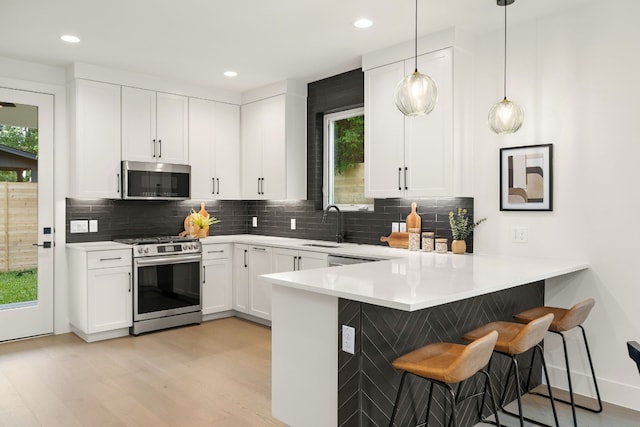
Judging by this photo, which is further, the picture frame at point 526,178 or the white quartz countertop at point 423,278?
the picture frame at point 526,178

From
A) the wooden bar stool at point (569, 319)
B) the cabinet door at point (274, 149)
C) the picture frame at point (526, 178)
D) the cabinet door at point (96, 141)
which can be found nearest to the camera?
the wooden bar stool at point (569, 319)

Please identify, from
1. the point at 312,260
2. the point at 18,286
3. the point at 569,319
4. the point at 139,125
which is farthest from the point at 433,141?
the point at 18,286

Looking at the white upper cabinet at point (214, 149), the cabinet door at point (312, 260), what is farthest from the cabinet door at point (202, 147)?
the cabinet door at point (312, 260)

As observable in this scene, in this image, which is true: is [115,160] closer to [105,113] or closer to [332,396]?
[105,113]

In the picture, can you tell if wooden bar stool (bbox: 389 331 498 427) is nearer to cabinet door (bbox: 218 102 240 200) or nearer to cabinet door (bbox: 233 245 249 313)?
cabinet door (bbox: 233 245 249 313)

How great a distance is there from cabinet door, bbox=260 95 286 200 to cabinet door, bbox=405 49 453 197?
1715mm

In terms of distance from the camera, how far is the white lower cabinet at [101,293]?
4.46 meters

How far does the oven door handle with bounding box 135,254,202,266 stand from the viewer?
474 centimetres

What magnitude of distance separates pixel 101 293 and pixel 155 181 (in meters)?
1.29

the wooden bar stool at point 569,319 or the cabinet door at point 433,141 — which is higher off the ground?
the cabinet door at point 433,141

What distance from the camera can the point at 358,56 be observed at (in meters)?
4.44

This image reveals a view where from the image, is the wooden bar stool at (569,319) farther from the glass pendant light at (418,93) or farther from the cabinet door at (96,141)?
the cabinet door at (96,141)

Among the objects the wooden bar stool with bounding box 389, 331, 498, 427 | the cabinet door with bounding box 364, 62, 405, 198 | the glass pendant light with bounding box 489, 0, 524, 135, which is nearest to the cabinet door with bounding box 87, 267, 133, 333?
the cabinet door with bounding box 364, 62, 405, 198

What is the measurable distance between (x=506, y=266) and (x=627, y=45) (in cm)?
165
